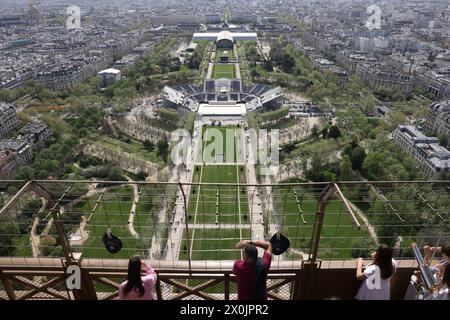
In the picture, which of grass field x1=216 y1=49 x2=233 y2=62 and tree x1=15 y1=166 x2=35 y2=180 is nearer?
tree x1=15 y1=166 x2=35 y2=180

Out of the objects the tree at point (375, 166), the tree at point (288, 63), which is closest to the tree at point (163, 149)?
the tree at point (375, 166)

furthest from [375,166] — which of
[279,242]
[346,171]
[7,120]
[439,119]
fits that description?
[7,120]

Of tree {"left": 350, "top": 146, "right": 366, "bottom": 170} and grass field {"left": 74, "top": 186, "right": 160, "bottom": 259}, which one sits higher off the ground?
tree {"left": 350, "top": 146, "right": 366, "bottom": 170}

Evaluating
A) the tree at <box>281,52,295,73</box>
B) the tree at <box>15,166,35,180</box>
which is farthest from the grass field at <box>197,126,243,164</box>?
the tree at <box>281,52,295,73</box>

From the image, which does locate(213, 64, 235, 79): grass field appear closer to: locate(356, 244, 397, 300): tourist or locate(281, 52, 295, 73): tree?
locate(281, 52, 295, 73): tree

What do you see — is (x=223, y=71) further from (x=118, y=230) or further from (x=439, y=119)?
(x=118, y=230)

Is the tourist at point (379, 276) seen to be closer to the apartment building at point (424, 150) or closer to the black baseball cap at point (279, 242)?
the black baseball cap at point (279, 242)

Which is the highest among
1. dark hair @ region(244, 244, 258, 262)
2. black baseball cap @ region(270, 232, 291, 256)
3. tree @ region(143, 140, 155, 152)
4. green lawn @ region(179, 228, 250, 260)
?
dark hair @ region(244, 244, 258, 262)
